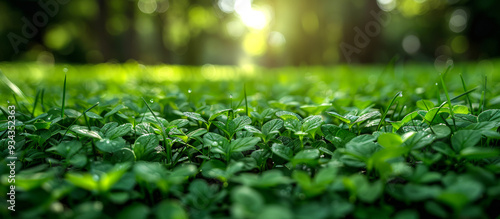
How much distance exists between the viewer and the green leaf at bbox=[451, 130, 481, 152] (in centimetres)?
92

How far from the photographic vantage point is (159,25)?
21.3 meters

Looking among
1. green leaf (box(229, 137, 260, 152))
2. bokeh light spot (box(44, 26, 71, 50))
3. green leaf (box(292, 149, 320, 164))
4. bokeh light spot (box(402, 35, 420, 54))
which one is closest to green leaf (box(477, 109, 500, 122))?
green leaf (box(292, 149, 320, 164))

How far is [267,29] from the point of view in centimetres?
2745

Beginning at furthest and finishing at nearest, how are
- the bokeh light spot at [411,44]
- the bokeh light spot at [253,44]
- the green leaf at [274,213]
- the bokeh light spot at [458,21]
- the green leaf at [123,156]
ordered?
1. the bokeh light spot at [253,44]
2. the bokeh light spot at [411,44]
3. the bokeh light spot at [458,21]
4. the green leaf at [123,156]
5. the green leaf at [274,213]

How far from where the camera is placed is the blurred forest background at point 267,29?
14844 mm

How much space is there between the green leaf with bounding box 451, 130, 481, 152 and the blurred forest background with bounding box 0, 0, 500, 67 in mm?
10228

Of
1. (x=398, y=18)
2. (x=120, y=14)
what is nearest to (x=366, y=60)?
(x=120, y=14)

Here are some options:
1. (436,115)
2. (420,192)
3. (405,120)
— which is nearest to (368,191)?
(420,192)

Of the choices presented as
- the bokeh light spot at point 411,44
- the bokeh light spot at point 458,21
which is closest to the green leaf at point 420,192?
the bokeh light spot at point 458,21

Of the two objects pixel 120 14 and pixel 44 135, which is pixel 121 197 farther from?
pixel 120 14

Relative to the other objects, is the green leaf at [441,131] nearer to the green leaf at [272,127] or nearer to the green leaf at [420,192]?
the green leaf at [420,192]

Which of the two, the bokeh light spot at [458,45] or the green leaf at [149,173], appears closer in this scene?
the green leaf at [149,173]

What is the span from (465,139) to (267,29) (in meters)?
27.5

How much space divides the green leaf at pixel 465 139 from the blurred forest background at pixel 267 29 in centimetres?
1023
